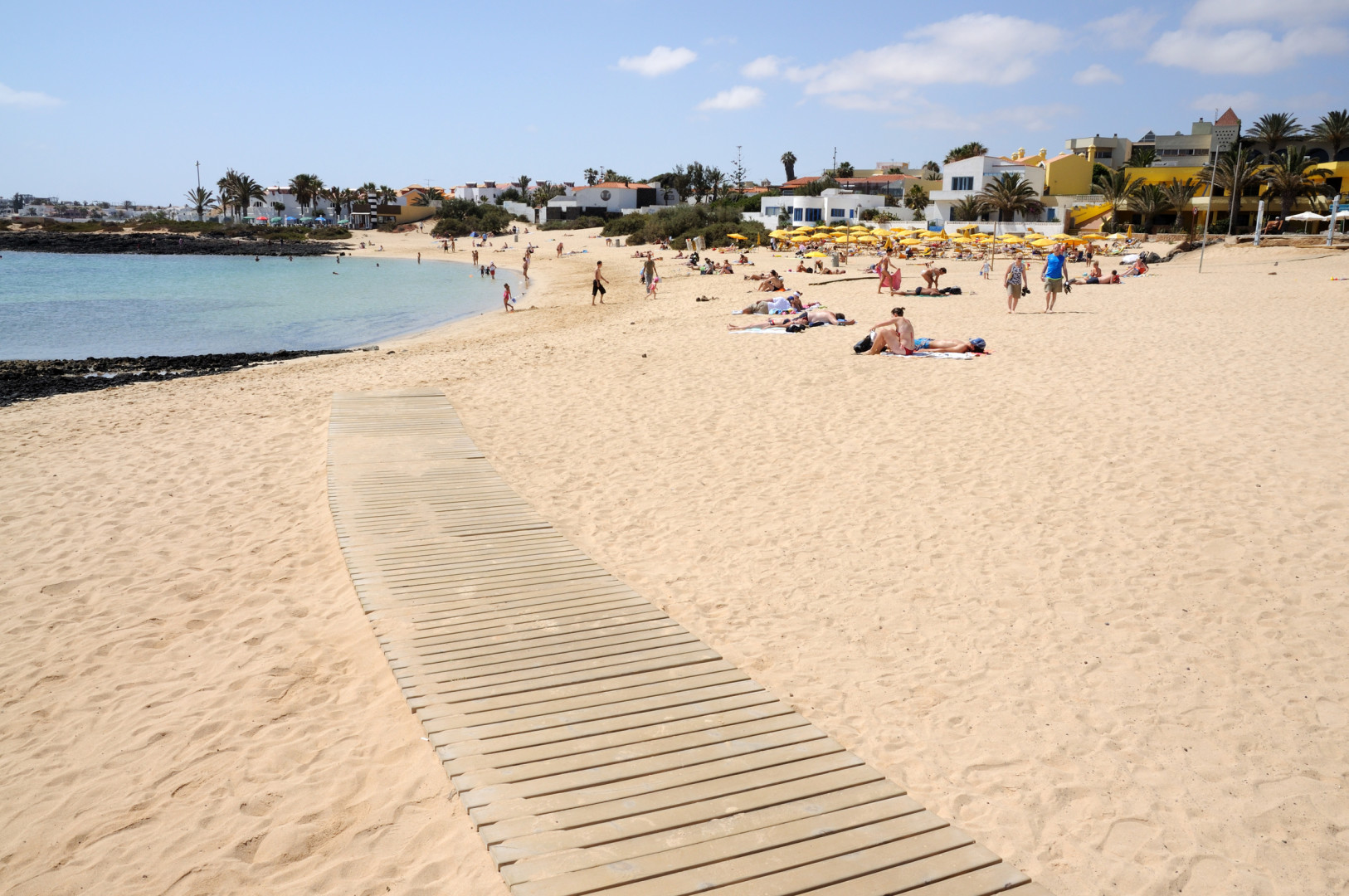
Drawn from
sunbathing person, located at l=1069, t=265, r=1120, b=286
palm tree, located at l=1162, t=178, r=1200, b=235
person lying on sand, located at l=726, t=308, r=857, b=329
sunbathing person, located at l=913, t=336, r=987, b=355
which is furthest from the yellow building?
sunbathing person, located at l=913, t=336, r=987, b=355

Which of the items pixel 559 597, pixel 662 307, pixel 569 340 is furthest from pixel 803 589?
pixel 662 307

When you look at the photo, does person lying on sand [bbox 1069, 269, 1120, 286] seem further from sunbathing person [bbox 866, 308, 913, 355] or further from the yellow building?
the yellow building

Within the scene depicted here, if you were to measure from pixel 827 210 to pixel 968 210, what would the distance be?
10.9 metres

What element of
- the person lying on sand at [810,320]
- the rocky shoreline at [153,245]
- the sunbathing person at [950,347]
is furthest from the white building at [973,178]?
the rocky shoreline at [153,245]

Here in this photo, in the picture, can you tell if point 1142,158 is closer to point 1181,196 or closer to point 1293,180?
point 1181,196

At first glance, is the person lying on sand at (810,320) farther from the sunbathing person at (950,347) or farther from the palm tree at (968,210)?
the palm tree at (968,210)

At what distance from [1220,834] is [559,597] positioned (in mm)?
3597

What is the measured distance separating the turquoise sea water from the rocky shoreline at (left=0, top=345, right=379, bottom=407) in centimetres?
266

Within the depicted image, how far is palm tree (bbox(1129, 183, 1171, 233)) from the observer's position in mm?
42438

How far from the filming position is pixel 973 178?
177 feet

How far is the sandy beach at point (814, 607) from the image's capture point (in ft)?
11.3

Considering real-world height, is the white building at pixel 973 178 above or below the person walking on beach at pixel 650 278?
above

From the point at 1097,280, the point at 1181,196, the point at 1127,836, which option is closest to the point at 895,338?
the point at 1127,836

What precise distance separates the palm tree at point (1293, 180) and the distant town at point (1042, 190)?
8cm
